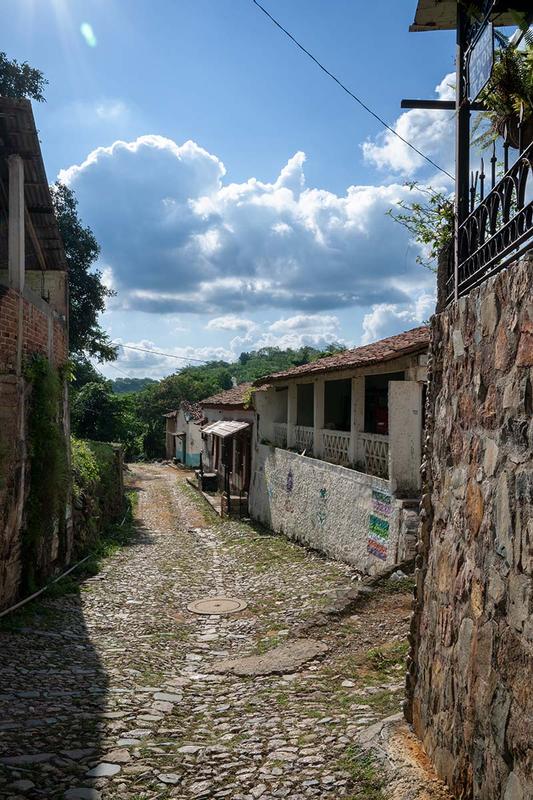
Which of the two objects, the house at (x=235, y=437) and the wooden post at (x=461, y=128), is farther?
the house at (x=235, y=437)

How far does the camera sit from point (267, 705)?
589 centimetres

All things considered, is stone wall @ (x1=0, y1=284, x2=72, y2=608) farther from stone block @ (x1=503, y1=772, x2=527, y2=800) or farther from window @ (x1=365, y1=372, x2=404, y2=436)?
window @ (x1=365, y1=372, x2=404, y2=436)

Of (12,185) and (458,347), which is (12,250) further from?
(458,347)

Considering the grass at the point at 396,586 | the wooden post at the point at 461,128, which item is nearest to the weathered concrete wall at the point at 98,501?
the grass at the point at 396,586

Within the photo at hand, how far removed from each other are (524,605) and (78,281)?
25206 mm

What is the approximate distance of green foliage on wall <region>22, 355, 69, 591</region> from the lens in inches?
369

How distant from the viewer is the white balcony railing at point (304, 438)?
48.8 ft

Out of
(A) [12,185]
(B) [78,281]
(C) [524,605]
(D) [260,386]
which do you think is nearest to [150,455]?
(B) [78,281]

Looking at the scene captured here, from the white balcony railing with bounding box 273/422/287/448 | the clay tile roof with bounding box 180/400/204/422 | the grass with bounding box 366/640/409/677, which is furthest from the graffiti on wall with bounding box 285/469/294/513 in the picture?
the clay tile roof with bounding box 180/400/204/422

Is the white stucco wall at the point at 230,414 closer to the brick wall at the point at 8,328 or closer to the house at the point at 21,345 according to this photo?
the house at the point at 21,345

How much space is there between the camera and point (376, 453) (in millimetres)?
11078

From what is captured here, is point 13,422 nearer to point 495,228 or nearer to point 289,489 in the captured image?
point 495,228

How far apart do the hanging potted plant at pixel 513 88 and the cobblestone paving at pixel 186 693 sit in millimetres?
4494

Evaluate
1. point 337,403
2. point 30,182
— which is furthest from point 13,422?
point 337,403
